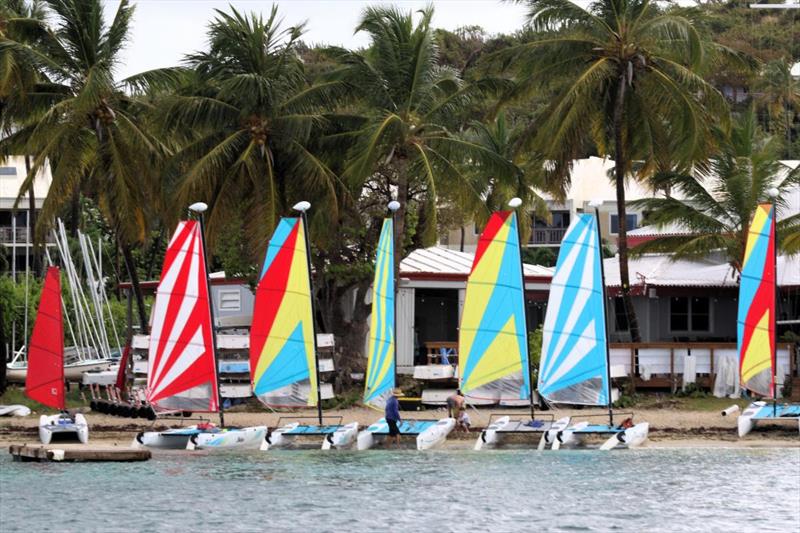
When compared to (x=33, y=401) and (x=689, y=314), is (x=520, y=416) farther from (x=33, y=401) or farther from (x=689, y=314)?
(x=33, y=401)

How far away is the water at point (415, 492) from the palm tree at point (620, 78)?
10.3 meters

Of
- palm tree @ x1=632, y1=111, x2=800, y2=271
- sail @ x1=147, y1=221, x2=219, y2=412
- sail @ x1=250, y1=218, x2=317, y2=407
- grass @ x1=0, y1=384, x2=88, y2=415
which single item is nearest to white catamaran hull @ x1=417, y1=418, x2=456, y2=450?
A: sail @ x1=250, y1=218, x2=317, y2=407

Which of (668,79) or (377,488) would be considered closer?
(377,488)

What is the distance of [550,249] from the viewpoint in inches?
2655

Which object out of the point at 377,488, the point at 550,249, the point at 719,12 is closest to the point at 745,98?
the point at 719,12

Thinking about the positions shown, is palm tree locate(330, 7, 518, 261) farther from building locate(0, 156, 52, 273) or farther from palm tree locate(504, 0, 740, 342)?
building locate(0, 156, 52, 273)

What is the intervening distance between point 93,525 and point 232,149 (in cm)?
1717

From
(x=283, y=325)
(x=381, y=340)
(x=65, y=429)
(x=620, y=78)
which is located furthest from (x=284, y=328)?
(x=620, y=78)

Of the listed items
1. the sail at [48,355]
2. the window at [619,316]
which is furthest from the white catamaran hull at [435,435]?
the window at [619,316]

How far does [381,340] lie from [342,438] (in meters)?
2.80

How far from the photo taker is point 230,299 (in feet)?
152

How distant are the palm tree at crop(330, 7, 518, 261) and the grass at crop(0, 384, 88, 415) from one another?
10.1 metres

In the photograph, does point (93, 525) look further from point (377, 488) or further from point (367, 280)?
point (367, 280)

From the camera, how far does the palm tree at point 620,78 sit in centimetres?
3775
